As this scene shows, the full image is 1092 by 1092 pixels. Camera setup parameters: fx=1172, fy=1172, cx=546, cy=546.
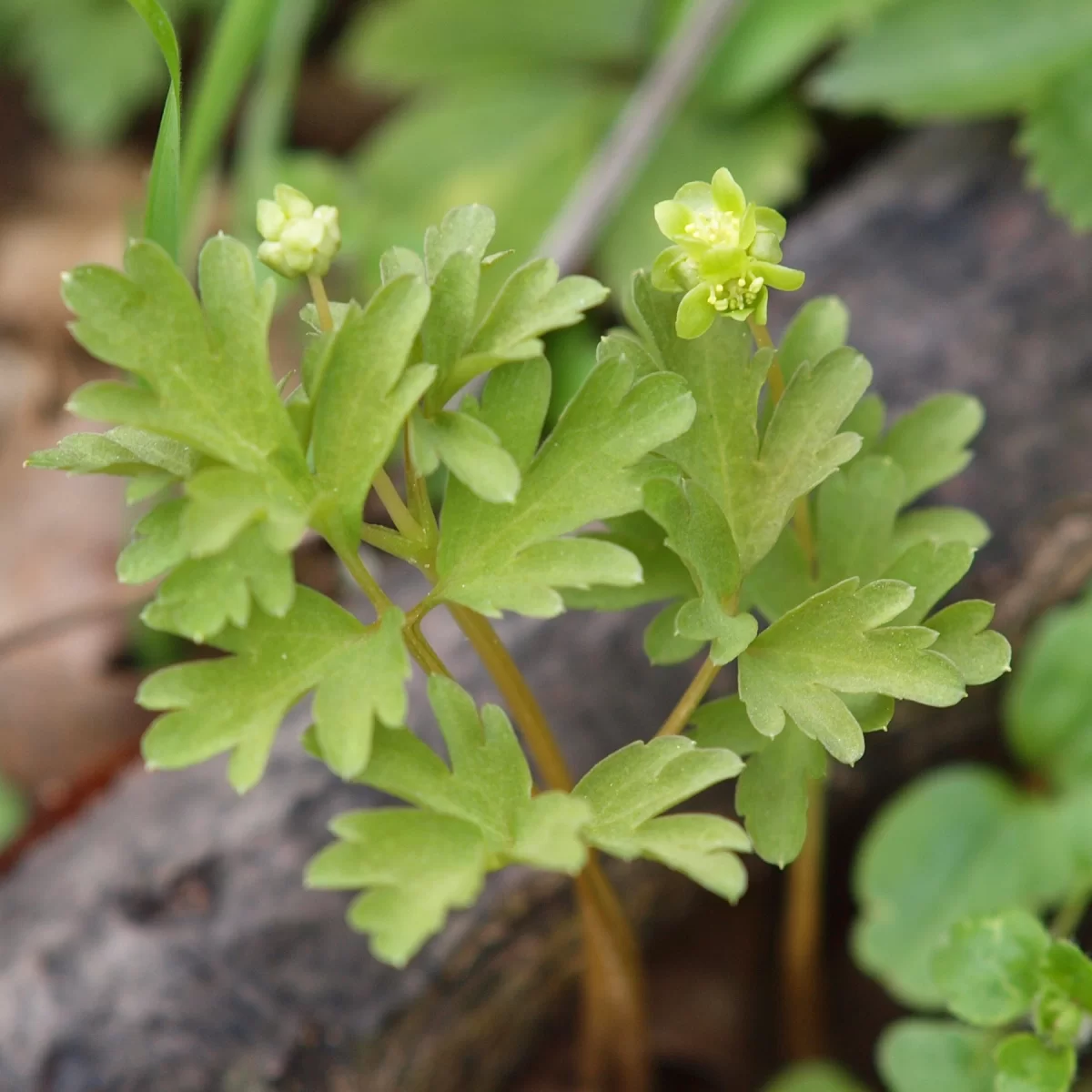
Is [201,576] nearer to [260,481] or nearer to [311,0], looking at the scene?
[260,481]

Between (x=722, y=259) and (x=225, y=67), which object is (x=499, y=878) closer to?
(x=722, y=259)

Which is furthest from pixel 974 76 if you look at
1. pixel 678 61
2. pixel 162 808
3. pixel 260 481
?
pixel 162 808

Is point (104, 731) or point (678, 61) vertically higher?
point (678, 61)

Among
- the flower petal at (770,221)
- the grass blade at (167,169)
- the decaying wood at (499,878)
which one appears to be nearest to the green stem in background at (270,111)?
the decaying wood at (499,878)

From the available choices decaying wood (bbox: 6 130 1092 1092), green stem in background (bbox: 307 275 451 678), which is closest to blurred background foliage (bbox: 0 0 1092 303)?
decaying wood (bbox: 6 130 1092 1092)

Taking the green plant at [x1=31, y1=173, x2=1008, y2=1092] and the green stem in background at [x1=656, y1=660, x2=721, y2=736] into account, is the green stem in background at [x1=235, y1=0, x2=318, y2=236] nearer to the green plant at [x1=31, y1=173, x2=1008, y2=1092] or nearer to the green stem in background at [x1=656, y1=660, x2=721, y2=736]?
the green plant at [x1=31, y1=173, x2=1008, y2=1092]

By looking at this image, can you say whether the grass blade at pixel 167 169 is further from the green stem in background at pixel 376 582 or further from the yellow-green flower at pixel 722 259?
the yellow-green flower at pixel 722 259

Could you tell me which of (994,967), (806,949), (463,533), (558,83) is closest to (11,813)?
(806,949)
